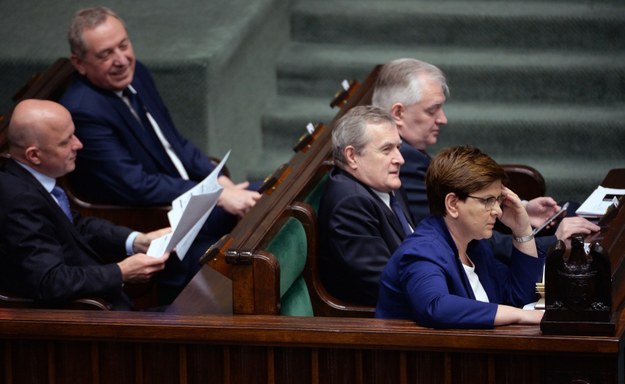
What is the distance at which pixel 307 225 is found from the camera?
13.7 ft

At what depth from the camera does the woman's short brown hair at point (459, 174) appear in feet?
12.2

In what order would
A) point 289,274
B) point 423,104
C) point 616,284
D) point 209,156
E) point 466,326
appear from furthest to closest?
point 209,156 < point 423,104 < point 289,274 < point 616,284 < point 466,326

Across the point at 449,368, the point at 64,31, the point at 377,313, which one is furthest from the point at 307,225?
the point at 64,31

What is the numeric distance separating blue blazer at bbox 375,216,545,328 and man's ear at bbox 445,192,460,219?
1.5 inches

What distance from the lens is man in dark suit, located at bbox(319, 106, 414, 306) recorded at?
13.8ft

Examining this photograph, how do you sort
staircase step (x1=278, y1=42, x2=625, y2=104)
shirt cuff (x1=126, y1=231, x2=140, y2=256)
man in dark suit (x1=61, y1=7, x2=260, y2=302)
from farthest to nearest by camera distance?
staircase step (x1=278, y1=42, x2=625, y2=104) → man in dark suit (x1=61, y1=7, x2=260, y2=302) → shirt cuff (x1=126, y1=231, x2=140, y2=256)

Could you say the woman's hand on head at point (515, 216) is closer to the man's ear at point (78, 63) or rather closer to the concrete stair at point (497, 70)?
the man's ear at point (78, 63)

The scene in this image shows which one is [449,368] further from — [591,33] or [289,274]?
[591,33]

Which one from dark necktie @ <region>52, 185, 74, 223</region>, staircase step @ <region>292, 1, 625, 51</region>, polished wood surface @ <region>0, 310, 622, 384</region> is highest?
staircase step @ <region>292, 1, 625, 51</region>

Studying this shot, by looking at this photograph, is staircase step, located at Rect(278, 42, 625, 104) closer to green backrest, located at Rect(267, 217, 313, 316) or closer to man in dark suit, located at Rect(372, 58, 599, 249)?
man in dark suit, located at Rect(372, 58, 599, 249)

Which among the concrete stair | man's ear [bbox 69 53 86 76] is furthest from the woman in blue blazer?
the concrete stair

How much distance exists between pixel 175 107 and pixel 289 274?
7.60 feet

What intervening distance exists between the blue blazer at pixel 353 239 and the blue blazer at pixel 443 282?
349mm

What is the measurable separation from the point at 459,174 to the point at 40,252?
1272 mm
